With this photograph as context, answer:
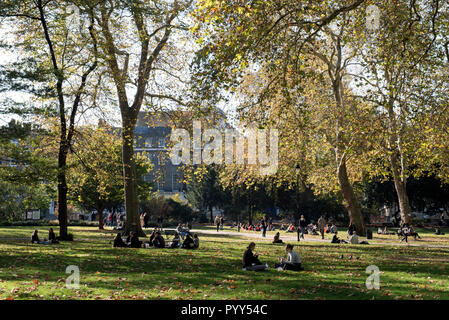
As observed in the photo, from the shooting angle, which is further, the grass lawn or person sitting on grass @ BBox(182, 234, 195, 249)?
person sitting on grass @ BBox(182, 234, 195, 249)

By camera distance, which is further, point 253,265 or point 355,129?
point 355,129

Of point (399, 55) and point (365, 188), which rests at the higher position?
point (399, 55)

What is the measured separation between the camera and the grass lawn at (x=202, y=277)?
31.7 feet

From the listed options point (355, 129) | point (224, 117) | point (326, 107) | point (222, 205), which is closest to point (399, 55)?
point (355, 129)

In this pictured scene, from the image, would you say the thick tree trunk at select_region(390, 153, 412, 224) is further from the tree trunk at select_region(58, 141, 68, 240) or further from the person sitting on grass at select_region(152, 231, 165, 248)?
the tree trunk at select_region(58, 141, 68, 240)

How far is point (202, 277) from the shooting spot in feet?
40.3

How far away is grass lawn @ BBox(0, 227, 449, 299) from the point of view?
9.66 meters

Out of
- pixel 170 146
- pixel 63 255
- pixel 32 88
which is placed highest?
pixel 32 88

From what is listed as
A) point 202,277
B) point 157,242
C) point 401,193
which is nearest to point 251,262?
point 202,277

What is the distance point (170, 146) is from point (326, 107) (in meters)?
11.0

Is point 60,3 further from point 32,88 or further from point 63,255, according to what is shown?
point 63,255

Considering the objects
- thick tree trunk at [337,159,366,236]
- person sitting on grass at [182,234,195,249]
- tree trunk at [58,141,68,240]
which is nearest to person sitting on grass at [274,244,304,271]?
person sitting on grass at [182,234,195,249]

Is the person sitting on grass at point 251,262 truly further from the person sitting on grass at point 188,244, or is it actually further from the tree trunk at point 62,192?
the tree trunk at point 62,192

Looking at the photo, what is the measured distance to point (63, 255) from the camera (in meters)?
17.1
